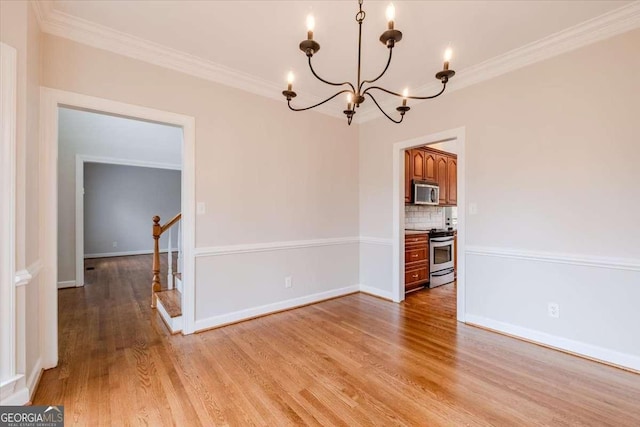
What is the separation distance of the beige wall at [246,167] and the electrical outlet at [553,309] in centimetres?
232

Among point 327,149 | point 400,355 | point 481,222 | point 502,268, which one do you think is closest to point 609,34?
point 481,222

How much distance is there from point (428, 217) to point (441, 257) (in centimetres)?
101

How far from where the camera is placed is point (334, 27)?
2.25m

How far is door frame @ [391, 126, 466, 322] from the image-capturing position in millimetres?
3080

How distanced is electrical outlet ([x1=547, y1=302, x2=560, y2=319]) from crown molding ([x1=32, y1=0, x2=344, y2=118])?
3494 millimetres

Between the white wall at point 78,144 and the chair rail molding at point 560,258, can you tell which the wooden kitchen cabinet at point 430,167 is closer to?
the chair rail molding at point 560,258

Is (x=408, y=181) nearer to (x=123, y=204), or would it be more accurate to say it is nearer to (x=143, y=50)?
(x=143, y=50)

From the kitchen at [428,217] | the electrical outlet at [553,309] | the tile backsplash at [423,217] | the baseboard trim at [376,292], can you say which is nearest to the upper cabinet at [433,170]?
the kitchen at [428,217]

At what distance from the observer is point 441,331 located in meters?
2.85

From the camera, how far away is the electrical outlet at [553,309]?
2.47m

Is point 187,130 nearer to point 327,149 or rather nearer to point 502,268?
point 327,149

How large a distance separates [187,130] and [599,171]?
3639mm

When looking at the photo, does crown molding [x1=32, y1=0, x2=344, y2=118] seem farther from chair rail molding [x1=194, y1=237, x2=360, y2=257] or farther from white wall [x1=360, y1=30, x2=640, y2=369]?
white wall [x1=360, y1=30, x2=640, y2=369]

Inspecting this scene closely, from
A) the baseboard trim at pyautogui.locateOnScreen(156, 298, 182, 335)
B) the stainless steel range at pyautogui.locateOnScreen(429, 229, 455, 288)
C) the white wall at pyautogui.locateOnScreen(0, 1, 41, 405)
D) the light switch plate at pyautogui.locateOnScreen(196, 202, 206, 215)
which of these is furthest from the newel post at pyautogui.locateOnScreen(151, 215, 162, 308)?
the stainless steel range at pyautogui.locateOnScreen(429, 229, 455, 288)
